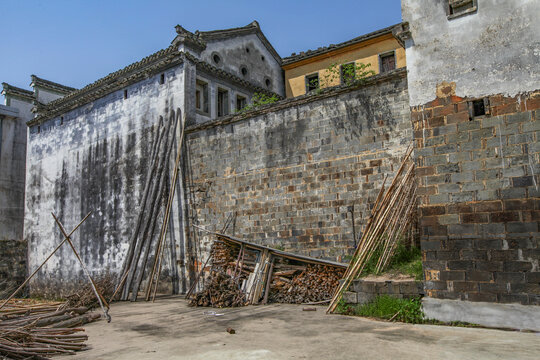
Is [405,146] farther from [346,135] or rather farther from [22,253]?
[22,253]

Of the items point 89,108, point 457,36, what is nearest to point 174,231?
point 89,108

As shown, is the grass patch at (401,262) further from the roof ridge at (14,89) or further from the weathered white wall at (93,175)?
the roof ridge at (14,89)

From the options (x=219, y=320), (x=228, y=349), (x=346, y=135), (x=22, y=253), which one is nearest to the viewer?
(x=228, y=349)

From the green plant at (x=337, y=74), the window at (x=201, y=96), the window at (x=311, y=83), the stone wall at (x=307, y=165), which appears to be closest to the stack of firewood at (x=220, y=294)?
the stone wall at (x=307, y=165)

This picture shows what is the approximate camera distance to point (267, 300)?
9305 mm

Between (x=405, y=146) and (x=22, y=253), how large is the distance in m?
16.6

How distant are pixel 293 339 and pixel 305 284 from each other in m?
3.25

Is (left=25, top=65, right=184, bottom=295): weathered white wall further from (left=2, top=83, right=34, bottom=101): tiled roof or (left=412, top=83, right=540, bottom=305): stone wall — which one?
(left=412, top=83, right=540, bottom=305): stone wall

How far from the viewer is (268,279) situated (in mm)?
9359

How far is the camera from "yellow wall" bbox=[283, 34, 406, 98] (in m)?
16.6

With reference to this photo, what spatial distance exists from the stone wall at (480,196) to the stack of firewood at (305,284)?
235 cm

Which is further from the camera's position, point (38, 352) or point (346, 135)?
point (346, 135)

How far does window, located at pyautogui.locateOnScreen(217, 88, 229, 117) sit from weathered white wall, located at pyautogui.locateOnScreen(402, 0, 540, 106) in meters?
8.40

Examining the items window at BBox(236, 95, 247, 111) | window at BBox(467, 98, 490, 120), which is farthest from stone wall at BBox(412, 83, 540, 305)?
window at BBox(236, 95, 247, 111)
